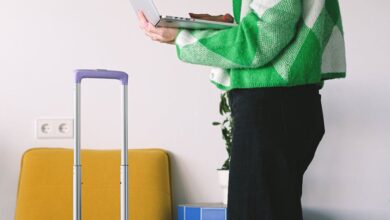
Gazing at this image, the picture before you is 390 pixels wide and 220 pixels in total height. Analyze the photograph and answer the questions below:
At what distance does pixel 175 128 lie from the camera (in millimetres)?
2076

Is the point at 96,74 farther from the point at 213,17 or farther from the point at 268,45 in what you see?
the point at 268,45

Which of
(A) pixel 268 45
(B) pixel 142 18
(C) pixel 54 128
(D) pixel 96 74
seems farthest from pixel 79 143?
(A) pixel 268 45

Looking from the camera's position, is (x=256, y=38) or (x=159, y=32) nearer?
(x=256, y=38)

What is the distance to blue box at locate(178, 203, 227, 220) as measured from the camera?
5.85ft

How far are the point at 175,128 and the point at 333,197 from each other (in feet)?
2.24

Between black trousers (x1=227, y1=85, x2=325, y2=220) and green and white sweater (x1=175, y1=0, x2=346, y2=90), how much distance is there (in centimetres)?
3

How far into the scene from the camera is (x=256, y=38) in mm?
1041

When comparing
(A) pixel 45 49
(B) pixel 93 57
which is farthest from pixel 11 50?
(B) pixel 93 57

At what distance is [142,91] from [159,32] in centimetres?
93

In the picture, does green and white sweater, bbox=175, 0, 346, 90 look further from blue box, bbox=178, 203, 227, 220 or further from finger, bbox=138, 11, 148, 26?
blue box, bbox=178, 203, 227, 220

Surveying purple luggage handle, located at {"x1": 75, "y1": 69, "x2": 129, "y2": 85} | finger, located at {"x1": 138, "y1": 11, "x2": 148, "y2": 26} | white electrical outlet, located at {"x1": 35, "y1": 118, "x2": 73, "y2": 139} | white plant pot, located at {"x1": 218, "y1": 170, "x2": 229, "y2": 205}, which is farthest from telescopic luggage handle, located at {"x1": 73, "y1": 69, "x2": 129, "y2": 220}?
white electrical outlet, located at {"x1": 35, "y1": 118, "x2": 73, "y2": 139}

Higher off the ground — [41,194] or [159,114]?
[159,114]

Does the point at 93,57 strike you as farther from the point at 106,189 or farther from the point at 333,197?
the point at 333,197

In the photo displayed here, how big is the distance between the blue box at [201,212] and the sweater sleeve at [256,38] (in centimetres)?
83
